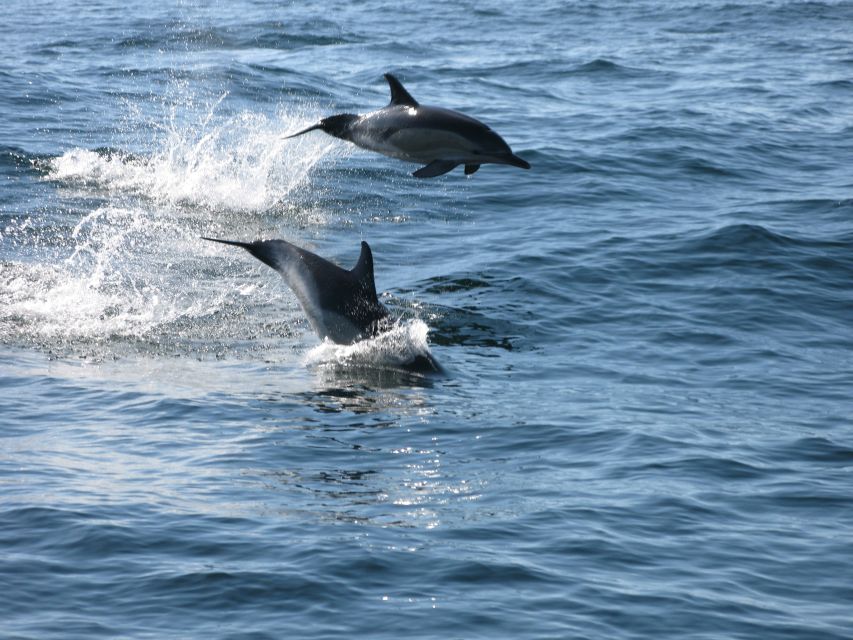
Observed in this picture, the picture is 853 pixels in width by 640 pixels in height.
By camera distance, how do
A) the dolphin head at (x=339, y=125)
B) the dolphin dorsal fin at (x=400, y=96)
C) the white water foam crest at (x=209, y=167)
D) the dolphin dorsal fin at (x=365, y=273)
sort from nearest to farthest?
1. the dolphin head at (x=339, y=125)
2. the dolphin dorsal fin at (x=400, y=96)
3. the dolphin dorsal fin at (x=365, y=273)
4. the white water foam crest at (x=209, y=167)

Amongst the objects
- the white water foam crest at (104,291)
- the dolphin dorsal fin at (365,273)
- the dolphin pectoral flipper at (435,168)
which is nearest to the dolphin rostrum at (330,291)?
the dolphin dorsal fin at (365,273)

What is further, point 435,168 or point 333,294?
point 333,294

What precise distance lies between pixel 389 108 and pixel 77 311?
13.4 ft

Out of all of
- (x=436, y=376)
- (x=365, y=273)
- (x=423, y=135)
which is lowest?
(x=436, y=376)

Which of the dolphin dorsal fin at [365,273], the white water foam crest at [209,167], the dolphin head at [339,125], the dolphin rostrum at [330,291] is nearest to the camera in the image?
the dolphin head at [339,125]

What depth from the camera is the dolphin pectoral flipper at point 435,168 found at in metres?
11.8

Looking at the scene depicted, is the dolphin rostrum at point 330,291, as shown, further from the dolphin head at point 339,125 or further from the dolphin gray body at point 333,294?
the dolphin head at point 339,125

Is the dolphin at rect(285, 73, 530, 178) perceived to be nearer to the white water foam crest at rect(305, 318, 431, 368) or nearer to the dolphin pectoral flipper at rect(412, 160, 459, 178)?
the dolphin pectoral flipper at rect(412, 160, 459, 178)

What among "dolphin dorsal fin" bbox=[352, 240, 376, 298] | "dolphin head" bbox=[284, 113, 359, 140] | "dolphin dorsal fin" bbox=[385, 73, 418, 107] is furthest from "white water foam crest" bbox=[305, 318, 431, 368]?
"dolphin dorsal fin" bbox=[385, 73, 418, 107]

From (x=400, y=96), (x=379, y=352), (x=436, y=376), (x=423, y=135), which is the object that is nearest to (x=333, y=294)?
(x=379, y=352)

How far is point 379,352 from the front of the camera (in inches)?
495

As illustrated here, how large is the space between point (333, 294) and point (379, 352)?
2.26 feet

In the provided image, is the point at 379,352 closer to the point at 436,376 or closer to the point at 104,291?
the point at 436,376

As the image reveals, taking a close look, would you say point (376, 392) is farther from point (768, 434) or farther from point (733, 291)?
point (733, 291)
